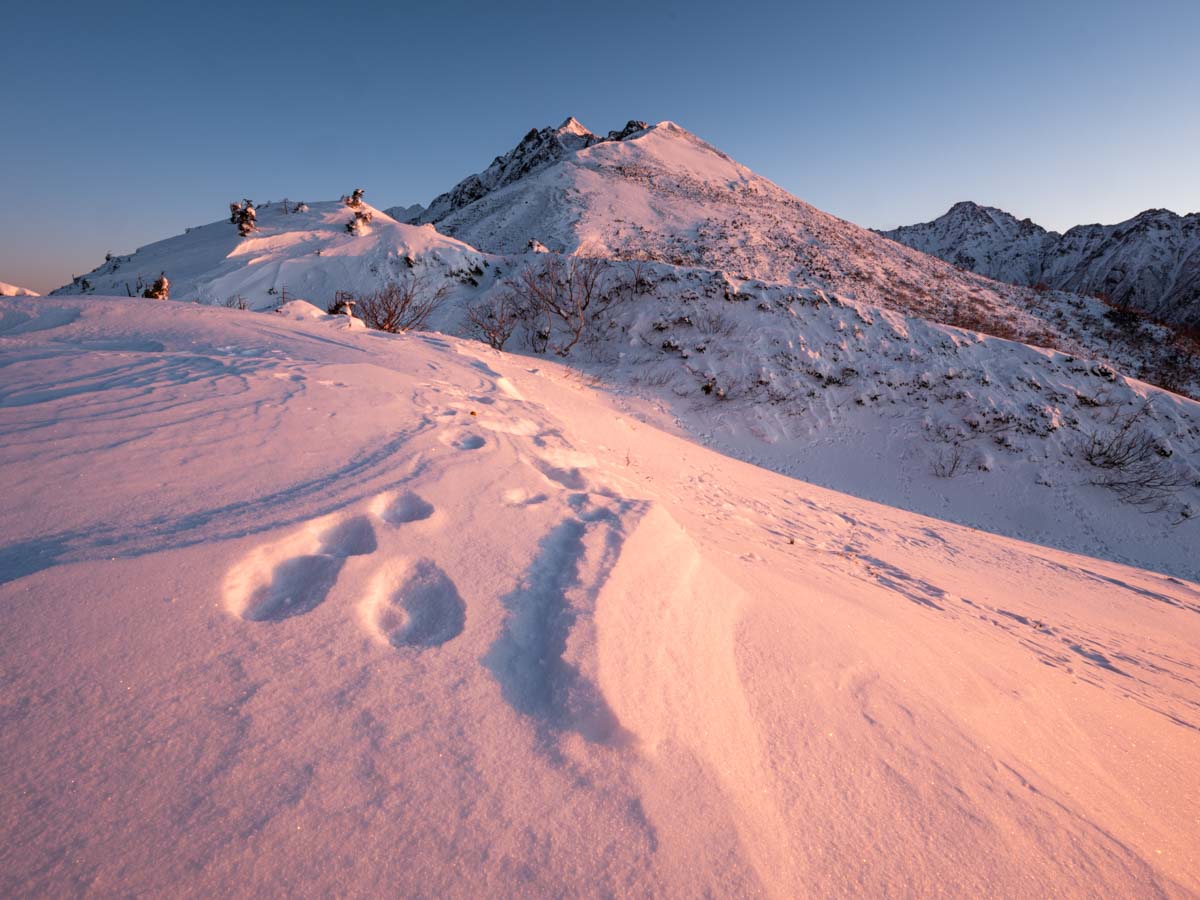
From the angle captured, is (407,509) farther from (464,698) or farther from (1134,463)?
(1134,463)

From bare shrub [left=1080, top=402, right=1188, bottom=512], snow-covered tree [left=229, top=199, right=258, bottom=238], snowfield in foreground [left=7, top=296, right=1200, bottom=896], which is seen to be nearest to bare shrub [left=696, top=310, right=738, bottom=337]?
bare shrub [left=1080, top=402, right=1188, bottom=512]

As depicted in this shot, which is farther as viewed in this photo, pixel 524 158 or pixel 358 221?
pixel 524 158

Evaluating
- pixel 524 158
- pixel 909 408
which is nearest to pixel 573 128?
pixel 524 158

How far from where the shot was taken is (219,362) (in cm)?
344

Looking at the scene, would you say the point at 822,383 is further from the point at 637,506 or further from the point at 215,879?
the point at 215,879

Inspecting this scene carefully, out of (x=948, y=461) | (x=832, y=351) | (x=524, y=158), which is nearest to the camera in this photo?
(x=948, y=461)

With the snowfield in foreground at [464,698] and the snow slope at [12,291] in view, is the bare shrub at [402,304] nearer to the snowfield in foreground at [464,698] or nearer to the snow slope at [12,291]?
the snow slope at [12,291]

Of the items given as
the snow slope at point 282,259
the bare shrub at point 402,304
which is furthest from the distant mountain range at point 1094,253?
the snow slope at point 282,259

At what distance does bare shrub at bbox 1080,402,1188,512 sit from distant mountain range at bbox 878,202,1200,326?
47756 mm

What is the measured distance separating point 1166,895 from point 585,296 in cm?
1401

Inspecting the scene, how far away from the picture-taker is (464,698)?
1.29 meters

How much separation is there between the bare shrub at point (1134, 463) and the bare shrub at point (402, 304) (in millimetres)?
14074

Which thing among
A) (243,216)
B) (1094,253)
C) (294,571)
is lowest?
(294,571)

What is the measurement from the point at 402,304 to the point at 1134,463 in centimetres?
1591
